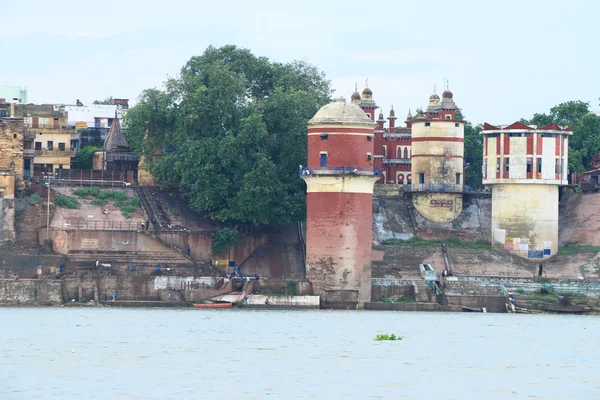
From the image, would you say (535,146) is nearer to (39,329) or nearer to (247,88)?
(247,88)

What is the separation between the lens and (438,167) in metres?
108

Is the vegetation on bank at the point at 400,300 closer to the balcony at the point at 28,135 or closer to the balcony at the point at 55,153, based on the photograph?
the balcony at the point at 28,135

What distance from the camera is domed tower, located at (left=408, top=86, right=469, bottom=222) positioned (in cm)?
10788

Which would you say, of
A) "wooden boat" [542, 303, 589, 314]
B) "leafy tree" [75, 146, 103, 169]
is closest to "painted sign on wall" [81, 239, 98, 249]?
"leafy tree" [75, 146, 103, 169]

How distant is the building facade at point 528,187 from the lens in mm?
103500

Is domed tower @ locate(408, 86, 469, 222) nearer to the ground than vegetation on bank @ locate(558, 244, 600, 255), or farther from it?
farther from it

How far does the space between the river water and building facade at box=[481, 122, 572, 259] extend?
18.8m

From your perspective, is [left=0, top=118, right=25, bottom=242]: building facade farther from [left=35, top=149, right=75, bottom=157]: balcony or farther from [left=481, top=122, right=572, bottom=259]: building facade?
[left=481, top=122, right=572, bottom=259]: building facade

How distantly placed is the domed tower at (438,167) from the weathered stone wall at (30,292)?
30.0 metres

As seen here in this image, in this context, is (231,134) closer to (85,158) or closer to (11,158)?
(11,158)

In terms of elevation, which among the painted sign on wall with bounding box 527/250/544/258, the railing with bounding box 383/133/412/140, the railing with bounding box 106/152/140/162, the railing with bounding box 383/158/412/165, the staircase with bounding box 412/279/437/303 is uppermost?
the railing with bounding box 383/133/412/140

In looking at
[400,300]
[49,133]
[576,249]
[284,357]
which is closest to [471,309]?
[400,300]

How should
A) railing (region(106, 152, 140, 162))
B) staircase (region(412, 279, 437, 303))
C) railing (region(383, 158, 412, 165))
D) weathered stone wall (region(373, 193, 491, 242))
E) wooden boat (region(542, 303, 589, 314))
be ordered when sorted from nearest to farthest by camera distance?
wooden boat (region(542, 303, 589, 314))
staircase (region(412, 279, 437, 303))
weathered stone wall (region(373, 193, 491, 242))
railing (region(106, 152, 140, 162))
railing (region(383, 158, 412, 165))

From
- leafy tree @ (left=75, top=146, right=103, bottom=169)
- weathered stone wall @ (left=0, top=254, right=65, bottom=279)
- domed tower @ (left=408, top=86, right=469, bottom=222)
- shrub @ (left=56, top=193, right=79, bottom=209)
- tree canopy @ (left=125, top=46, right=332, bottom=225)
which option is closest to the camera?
weathered stone wall @ (left=0, top=254, right=65, bottom=279)
